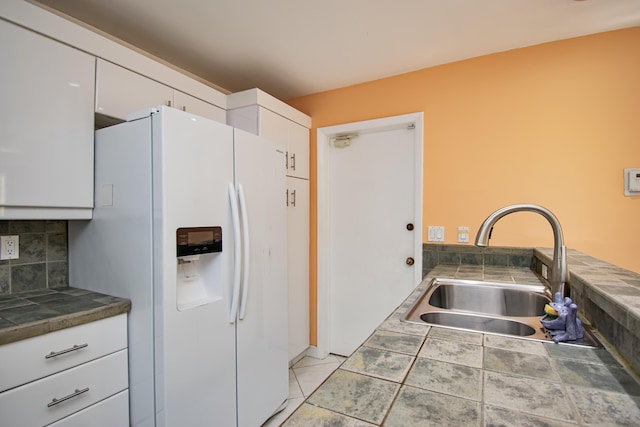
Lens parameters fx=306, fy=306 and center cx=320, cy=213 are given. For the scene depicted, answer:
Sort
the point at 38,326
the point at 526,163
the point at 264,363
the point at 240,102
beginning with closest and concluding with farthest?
the point at 38,326 → the point at 264,363 → the point at 526,163 → the point at 240,102

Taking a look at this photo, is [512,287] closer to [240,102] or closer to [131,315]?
[131,315]

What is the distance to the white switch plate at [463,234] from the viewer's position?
7.34 feet

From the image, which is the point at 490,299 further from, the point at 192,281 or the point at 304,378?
the point at 304,378

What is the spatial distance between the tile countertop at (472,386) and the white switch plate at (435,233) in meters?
1.45

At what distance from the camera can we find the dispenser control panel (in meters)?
1.38

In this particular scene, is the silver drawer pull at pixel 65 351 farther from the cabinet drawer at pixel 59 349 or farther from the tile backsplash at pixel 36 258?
the tile backsplash at pixel 36 258

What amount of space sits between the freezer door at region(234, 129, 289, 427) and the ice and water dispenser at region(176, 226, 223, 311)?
0.53 feet

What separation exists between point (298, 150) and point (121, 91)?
139 centimetres

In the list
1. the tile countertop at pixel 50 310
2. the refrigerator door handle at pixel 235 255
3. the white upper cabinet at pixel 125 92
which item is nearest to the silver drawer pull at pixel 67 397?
the tile countertop at pixel 50 310

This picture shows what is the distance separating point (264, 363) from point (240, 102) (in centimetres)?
182

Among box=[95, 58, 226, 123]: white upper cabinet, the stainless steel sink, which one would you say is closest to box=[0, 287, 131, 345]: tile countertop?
box=[95, 58, 226, 123]: white upper cabinet

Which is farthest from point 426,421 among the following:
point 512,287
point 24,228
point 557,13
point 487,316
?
point 557,13

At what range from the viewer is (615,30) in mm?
1862

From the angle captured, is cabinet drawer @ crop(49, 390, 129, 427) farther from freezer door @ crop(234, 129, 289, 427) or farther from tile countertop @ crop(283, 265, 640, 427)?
tile countertop @ crop(283, 265, 640, 427)
